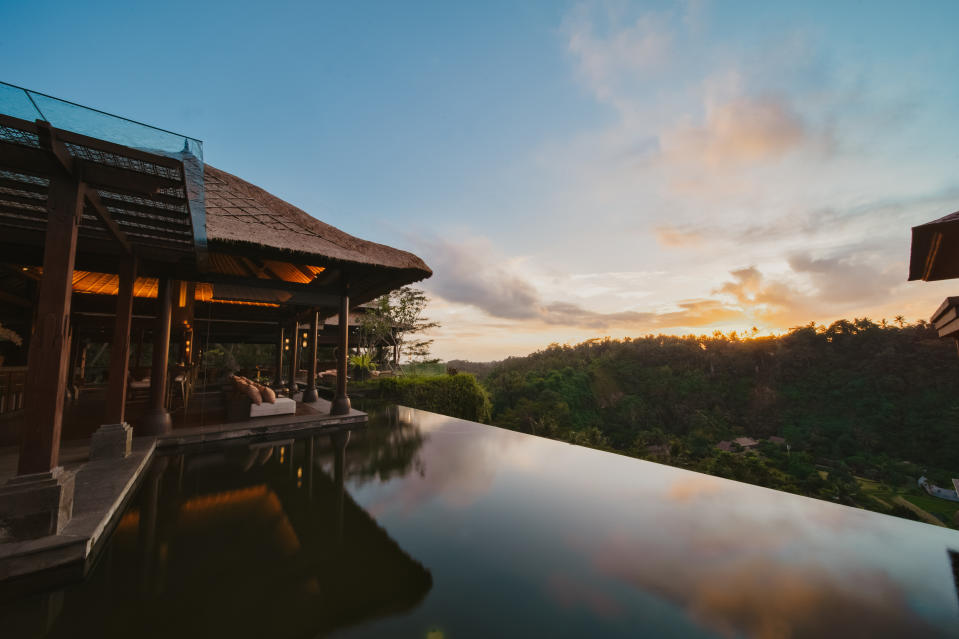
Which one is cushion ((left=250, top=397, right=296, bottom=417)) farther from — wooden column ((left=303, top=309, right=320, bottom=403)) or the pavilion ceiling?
the pavilion ceiling

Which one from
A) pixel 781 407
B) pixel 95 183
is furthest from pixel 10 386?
pixel 781 407

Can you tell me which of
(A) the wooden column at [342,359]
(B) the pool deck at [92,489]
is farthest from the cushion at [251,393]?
(A) the wooden column at [342,359]

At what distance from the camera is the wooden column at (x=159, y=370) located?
5.27 meters

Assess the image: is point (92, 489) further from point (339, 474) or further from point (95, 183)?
point (95, 183)

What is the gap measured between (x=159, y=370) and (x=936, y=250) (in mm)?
9354

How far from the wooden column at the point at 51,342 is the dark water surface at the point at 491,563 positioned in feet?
2.95

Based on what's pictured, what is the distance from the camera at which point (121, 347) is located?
4184mm

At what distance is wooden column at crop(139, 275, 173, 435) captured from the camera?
207 inches

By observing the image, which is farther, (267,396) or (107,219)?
(267,396)

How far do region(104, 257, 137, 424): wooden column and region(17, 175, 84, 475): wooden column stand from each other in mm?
2228

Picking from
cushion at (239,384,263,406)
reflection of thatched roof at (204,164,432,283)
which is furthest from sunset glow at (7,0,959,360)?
cushion at (239,384,263,406)

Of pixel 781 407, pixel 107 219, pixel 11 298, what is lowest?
pixel 781 407

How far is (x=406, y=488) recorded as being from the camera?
3.71m

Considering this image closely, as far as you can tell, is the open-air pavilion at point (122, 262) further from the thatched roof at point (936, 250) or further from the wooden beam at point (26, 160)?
the thatched roof at point (936, 250)
